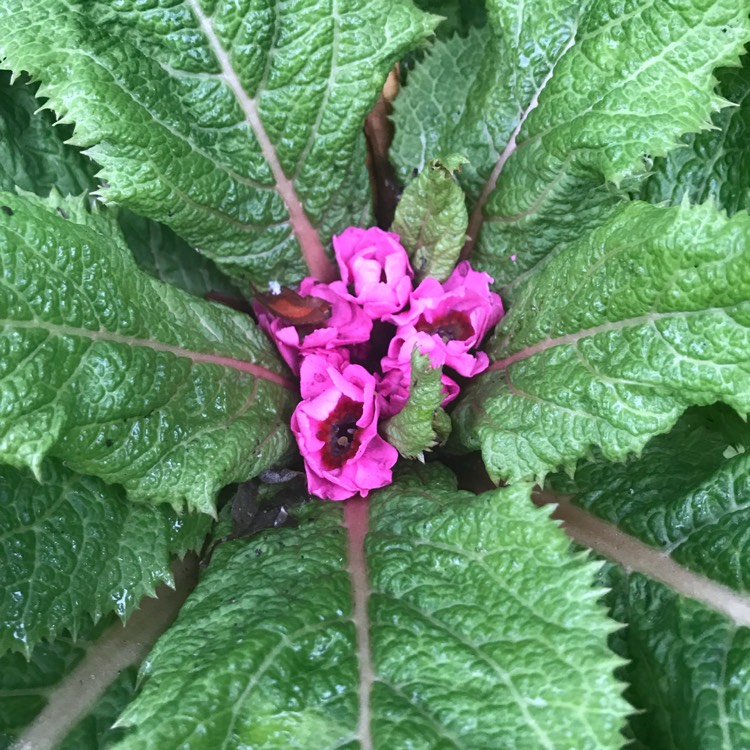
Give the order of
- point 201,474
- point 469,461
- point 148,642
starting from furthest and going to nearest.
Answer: point 469,461
point 148,642
point 201,474

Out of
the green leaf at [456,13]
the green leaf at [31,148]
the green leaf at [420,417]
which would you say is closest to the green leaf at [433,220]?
the green leaf at [420,417]

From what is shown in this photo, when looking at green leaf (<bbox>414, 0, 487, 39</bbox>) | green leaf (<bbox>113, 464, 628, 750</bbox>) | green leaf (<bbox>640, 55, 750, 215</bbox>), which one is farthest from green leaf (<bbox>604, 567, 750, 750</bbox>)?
green leaf (<bbox>414, 0, 487, 39</bbox>)

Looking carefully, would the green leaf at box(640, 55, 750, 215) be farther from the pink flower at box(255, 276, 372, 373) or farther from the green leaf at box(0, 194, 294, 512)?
the green leaf at box(0, 194, 294, 512)

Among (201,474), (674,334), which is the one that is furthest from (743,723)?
(201,474)

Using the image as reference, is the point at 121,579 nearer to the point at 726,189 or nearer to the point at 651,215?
the point at 651,215

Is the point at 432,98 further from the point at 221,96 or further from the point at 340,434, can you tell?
the point at 340,434

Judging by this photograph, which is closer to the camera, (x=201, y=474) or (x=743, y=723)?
(x=743, y=723)
